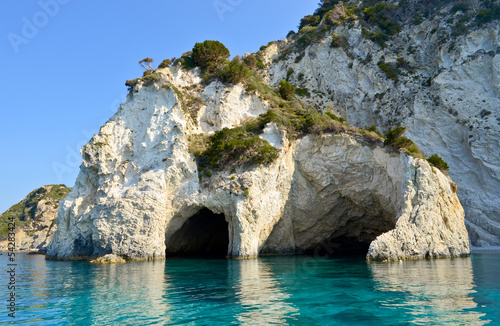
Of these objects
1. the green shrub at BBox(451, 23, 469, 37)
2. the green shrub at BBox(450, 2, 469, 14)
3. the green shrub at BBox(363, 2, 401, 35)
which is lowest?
the green shrub at BBox(451, 23, 469, 37)

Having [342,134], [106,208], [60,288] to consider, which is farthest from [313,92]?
[60,288]

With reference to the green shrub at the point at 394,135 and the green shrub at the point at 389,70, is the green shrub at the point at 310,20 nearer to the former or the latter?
the green shrub at the point at 389,70

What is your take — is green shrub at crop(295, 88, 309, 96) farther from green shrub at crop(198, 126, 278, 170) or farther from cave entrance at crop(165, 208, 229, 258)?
cave entrance at crop(165, 208, 229, 258)

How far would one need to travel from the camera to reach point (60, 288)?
47.2 feet

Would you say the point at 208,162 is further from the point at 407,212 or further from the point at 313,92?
the point at 313,92

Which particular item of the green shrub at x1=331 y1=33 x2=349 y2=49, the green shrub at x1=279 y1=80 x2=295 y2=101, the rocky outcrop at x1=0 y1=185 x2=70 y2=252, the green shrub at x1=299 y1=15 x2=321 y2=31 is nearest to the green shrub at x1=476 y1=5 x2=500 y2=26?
the green shrub at x1=331 y1=33 x2=349 y2=49

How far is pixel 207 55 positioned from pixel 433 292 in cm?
3417

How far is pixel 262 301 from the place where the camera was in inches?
433

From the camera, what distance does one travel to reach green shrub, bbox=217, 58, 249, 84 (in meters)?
37.0

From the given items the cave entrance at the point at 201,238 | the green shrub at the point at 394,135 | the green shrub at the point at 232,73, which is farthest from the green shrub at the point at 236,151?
the green shrub at the point at 394,135

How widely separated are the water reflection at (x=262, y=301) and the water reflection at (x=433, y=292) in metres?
3.01

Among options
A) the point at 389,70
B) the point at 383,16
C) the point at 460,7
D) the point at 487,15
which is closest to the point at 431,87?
the point at 389,70

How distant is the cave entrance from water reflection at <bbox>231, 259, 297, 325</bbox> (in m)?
17.9

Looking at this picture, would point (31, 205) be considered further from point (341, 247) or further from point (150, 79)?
point (341, 247)
